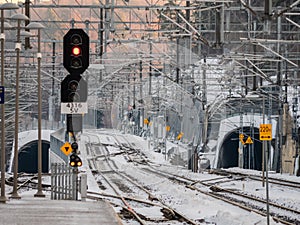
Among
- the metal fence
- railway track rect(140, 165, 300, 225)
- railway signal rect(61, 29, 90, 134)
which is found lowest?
railway track rect(140, 165, 300, 225)

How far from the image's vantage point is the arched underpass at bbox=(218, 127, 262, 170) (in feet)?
192

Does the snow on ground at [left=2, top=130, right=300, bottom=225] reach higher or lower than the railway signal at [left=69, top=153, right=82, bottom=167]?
lower

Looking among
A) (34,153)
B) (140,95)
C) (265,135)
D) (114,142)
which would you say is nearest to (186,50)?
(140,95)

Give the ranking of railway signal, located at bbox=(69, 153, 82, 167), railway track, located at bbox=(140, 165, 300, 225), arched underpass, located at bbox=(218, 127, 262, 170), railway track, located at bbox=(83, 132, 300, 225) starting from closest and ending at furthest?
railway signal, located at bbox=(69, 153, 82, 167), railway track, located at bbox=(140, 165, 300, 225), railway track, located at bbox=(83, 132, 300, 225), arched underpass, located at bbox=(218, 127, 262, 170)

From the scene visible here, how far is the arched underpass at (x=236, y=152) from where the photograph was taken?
192 ft

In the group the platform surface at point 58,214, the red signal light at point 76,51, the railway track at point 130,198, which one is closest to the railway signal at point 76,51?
the red signal light at point 76,51

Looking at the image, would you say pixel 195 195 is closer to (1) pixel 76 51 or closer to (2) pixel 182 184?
(2) pixel 182 184

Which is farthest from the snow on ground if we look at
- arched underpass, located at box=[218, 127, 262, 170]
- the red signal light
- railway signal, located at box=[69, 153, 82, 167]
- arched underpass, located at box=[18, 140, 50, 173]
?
arched underpass, located at box=[18, 140, 50, 173]

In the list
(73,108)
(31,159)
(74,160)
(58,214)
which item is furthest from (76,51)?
(31,159)

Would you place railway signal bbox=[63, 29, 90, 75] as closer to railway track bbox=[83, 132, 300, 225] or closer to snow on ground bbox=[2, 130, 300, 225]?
railway track bbox=[83, 132, 300, 225]

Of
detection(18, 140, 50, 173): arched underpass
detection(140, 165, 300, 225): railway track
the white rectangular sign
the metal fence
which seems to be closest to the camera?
the white rectangular sign

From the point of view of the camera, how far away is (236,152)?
6362 centimetres

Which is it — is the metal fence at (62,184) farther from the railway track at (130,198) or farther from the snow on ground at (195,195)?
the snow on ground at (195,195)

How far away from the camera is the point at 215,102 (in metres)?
50.8
